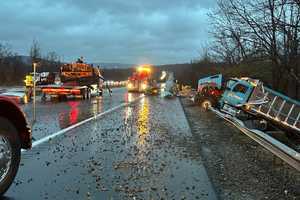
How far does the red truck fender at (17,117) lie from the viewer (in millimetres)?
6680

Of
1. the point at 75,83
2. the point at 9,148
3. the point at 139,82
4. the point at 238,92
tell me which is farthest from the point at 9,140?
the point at 139,82

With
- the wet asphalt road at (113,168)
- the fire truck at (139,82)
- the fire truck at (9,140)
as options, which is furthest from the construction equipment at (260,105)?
the fire truck at (139,82)

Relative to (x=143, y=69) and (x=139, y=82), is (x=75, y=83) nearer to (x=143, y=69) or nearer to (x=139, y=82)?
(x=139, y=82)

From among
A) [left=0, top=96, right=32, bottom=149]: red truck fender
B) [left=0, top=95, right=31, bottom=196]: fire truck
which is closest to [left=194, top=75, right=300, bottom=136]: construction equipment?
[left=0, top=96, right=32, bottom=149]: red truck fender

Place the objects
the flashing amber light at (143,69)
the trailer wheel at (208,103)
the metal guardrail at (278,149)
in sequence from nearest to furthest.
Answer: the metal guardrail at (278,149)
the trailer wheel at (208,103)
the flashing amber light at (143,69)

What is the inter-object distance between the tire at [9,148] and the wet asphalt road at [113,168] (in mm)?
255

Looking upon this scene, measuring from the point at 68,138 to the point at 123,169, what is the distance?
180 inches

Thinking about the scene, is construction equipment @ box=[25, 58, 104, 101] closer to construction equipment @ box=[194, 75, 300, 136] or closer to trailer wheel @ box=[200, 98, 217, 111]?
trailer wheel @ box=[200, 98, 217, 111]

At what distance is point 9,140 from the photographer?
6.64 m

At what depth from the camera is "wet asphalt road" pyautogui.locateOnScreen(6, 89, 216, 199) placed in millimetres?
6961

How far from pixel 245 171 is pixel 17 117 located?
151 inches

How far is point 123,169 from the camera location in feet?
28.5

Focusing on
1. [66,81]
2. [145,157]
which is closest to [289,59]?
[145,157]

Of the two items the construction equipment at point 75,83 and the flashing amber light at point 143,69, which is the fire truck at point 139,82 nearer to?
the flashing amber light at point 143,69
